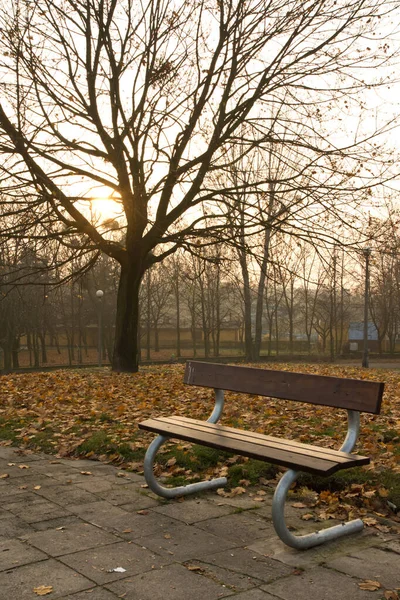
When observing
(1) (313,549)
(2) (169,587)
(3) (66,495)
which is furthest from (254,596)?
(3) (66,495)

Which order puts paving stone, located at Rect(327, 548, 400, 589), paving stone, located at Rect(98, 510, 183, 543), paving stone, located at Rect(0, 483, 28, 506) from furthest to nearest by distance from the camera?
paving stone, located at Rect(0, 483, 28, 506) < paving stone, located at Rect(98, 510, 183, 543) < paving stone, located at Rect(327, 548, 400, 589)

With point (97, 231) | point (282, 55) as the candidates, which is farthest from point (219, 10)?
point (97, 231)

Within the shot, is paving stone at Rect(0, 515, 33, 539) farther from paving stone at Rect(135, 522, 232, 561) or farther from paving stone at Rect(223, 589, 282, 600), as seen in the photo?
paving stone at Rect(223, 589, 282, 600)

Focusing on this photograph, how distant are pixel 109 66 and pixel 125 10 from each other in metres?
1.03

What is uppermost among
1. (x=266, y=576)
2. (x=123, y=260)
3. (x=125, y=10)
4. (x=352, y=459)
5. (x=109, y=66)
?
(x=125, y=10)

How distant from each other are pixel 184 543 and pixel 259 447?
2.32 feet

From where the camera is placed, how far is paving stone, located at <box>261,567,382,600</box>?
283 cm

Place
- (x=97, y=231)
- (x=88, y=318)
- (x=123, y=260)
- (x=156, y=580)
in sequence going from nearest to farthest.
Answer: (x=156, y=580)
(x=97, y=231)
(x=123, y=260)
(x=88, y=318)

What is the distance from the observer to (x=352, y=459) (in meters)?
3.47

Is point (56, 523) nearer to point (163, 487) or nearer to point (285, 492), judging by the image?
point (163, 487)

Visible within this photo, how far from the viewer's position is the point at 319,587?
294 cm

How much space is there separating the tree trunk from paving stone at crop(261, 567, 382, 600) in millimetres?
11503

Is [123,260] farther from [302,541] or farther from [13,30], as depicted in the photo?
[302,541]

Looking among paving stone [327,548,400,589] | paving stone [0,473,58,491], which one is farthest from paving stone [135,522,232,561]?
paving stone [0,473,58,491]
